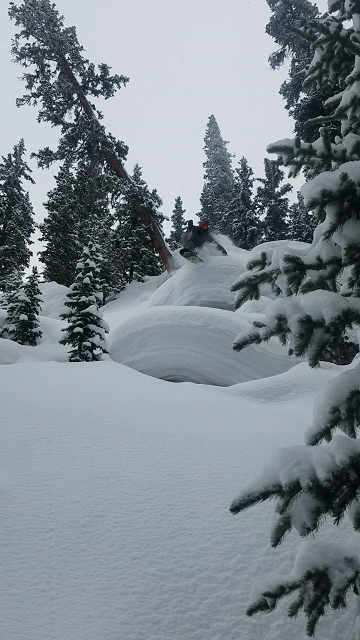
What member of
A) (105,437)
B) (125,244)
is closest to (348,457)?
(105,437)

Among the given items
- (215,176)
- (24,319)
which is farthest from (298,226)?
(24,319)

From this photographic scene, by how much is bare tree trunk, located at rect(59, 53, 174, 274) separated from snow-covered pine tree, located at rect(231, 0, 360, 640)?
50.0ft

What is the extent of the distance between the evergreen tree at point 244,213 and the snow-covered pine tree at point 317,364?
2555 centimetres

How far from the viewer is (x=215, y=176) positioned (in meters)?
37.9

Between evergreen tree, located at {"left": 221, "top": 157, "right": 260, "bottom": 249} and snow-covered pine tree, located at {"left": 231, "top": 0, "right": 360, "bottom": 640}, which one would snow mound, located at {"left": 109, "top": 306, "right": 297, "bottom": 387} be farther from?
evergreen tree, located at {"left": 221, "top": 157, "right": 260, "bottom": 249}

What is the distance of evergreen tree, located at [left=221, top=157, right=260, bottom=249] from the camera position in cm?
2723

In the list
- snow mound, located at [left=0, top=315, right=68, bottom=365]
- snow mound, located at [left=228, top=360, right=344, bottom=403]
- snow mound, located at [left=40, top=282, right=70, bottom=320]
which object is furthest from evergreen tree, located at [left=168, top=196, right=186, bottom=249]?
snow mound, located at [left=228, top=360, right=344, bottom=403]

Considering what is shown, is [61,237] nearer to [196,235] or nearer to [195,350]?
[196,235]

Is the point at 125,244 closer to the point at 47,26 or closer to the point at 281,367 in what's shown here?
the point at 47,26

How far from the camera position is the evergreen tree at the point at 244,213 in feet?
89.4

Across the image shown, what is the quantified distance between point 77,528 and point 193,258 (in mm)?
9966

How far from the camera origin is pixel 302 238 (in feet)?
87.1

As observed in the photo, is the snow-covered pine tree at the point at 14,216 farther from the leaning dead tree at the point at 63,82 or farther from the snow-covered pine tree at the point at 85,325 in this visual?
the snow-covered pine tree at the point at 85,325

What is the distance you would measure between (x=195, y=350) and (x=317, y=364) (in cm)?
678
